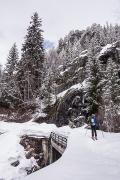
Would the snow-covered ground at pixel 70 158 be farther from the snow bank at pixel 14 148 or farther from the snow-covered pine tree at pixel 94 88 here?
the snow-covered pine tree at pixel 94 88

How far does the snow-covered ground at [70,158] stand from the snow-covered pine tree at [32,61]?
31.3ft

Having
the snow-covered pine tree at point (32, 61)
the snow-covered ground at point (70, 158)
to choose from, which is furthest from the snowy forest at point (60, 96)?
the snow-covered ground at point (70, 158)

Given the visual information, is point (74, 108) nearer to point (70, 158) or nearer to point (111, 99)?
point (111, 99)

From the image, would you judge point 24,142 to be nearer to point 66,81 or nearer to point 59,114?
point 59,114

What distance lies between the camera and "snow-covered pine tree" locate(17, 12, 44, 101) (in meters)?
48.7

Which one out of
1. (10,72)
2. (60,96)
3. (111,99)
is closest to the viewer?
(111,99)

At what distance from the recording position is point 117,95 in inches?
1647

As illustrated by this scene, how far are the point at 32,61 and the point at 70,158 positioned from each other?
3706 cm

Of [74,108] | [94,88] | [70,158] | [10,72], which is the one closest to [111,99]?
[94,88]

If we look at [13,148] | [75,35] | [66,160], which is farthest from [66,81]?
[75,35]

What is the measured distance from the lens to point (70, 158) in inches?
547

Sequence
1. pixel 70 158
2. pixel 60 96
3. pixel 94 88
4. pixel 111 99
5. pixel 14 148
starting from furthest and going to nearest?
pixel 60 96 → pixel 94 88 → pixel 111 99 → pixel 14 148 → pixel 70 158

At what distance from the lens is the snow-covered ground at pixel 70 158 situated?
10.2 m

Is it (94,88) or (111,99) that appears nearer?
(111,99)
